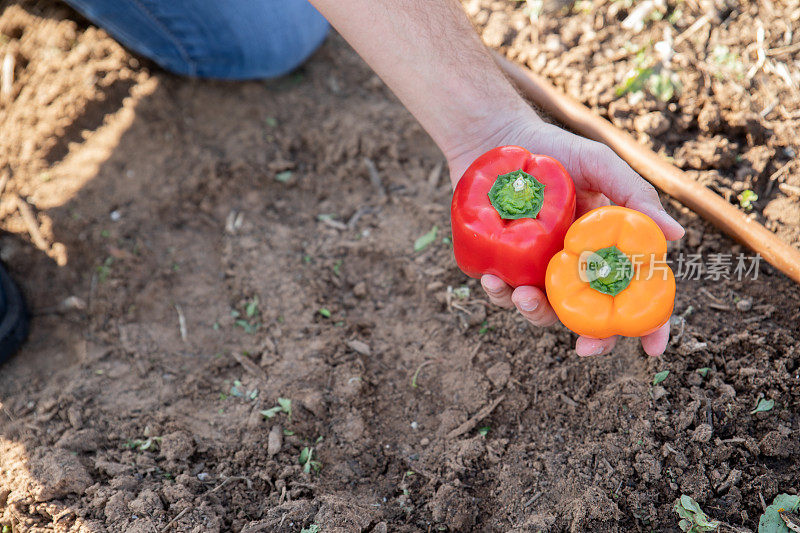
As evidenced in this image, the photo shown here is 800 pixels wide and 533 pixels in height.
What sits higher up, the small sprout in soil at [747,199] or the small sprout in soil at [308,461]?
the small sprout in soil at [747,199]

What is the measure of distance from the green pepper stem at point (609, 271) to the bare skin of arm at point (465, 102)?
0.23 metres

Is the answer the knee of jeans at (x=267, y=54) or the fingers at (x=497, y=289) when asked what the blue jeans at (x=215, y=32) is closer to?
the knee of jeans at (x=267, y=54)

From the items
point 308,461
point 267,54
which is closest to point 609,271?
point 308,461

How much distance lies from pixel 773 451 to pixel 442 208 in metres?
1.87

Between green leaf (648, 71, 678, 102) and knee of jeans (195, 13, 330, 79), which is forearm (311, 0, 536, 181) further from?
knee of jeans (195, 13, 330, 79)

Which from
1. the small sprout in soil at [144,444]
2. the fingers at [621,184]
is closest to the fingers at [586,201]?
the fingers at [621,184]

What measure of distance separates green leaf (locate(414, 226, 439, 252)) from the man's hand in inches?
17.0

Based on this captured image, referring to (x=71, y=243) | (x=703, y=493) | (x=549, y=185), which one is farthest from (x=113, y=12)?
(x=703, y=493)

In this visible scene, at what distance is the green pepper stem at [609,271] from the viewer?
2250mm

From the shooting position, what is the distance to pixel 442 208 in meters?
3.35

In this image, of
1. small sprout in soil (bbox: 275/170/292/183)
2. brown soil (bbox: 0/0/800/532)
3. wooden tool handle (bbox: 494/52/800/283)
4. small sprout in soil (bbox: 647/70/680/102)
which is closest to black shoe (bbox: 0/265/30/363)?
brown soil (bbox: 0/0/800/532)

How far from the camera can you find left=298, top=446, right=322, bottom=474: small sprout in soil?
2.55 meters

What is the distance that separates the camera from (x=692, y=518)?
219 cm

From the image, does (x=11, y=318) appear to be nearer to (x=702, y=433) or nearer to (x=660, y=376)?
(x=660, y=376)
